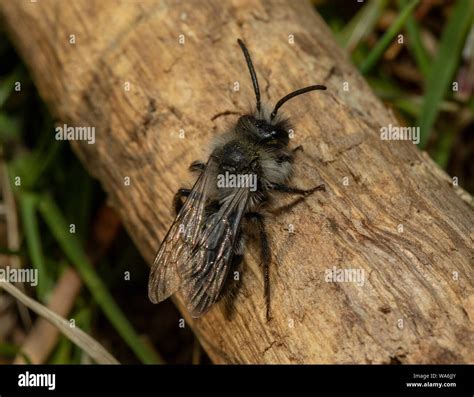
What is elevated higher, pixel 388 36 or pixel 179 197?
pixel 388 36

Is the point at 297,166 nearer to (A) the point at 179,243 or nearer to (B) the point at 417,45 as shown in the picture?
(A) the point at 179,243

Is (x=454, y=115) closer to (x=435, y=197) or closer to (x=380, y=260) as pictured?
(x=435, y=197)

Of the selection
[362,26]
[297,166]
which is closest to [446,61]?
[362,26]

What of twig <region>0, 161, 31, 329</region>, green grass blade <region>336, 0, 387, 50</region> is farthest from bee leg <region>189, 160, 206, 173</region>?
green grass blade <region>336, 0, 387, 50</region>

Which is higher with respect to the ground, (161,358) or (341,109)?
(341,109)

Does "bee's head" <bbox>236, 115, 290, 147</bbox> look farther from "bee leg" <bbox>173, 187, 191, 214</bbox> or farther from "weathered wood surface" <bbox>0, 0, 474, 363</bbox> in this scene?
"bee leg" <bbox>173, 187, 191, 214</bbox>

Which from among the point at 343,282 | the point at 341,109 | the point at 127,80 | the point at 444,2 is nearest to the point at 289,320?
the point at 343,282

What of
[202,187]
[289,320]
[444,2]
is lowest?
[289,320]
